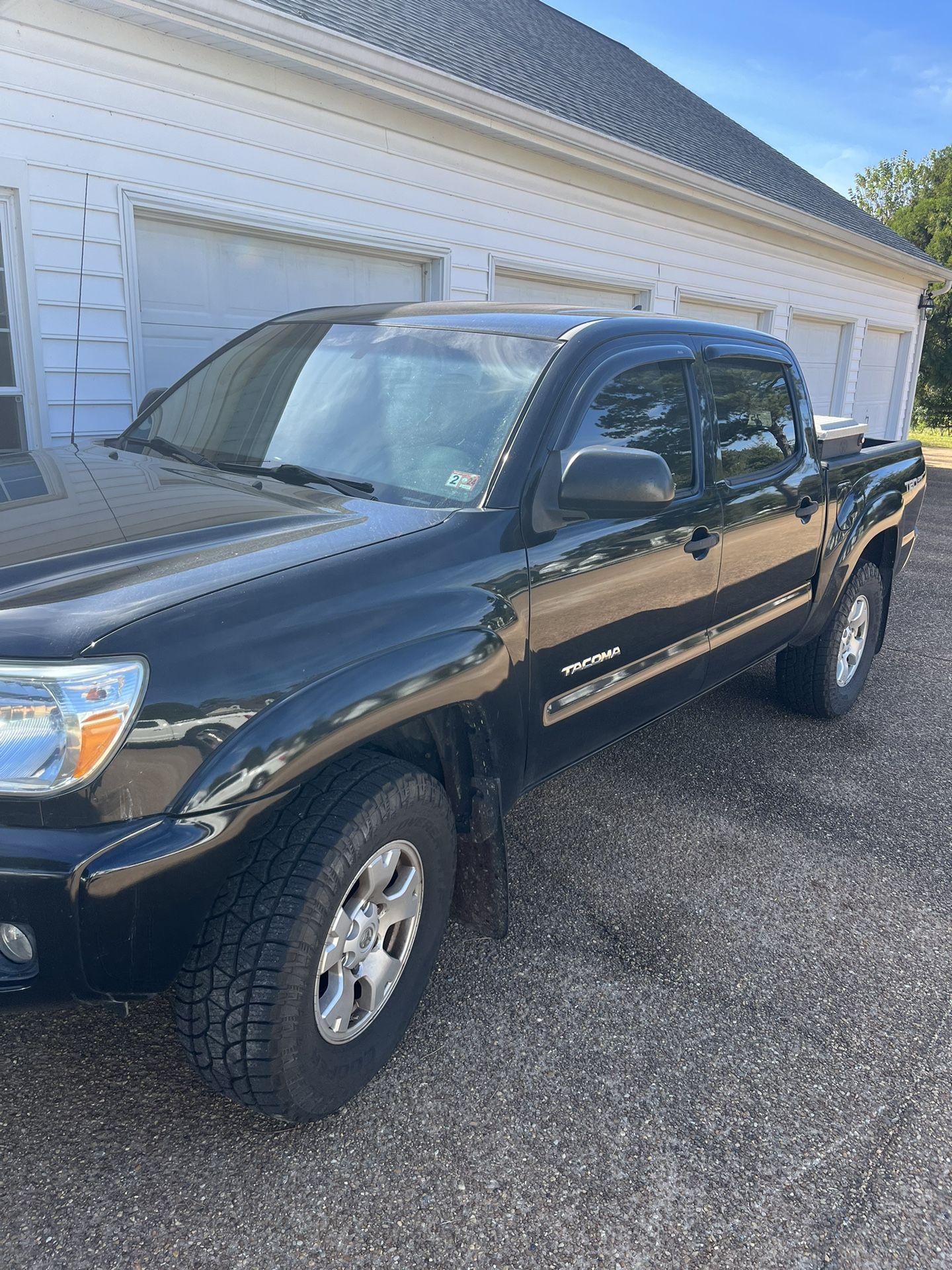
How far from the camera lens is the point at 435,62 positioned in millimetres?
7125

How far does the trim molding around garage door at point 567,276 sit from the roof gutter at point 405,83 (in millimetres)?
881

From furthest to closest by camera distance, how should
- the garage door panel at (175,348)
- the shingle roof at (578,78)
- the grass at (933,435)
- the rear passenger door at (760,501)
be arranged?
the grass at (933,435) → the shingle roof at (578,78) → the garage door panel at (175,348) → the rear passenger door at (760,501)

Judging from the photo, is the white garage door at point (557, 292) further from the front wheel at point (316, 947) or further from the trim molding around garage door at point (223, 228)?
the front wheel at point (316, 947)

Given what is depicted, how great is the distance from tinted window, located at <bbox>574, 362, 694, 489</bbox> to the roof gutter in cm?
390

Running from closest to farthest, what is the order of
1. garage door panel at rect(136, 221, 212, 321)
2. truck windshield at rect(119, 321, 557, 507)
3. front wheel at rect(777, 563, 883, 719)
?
truck windshield at rect(119, 321, 557, 507) < front wheel at rect(777, 563, 883, 719) < garage door panel at rect(136, 221, 212, 321)

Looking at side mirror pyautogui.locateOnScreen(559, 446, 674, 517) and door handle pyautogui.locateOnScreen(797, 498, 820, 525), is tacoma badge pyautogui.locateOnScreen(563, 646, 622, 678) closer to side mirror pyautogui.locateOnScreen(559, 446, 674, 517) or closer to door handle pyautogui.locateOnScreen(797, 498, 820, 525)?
side mirror pyautogui.locateOnScreen(559, 446, 674, 517)

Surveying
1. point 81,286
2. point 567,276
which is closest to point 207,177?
point 81,286

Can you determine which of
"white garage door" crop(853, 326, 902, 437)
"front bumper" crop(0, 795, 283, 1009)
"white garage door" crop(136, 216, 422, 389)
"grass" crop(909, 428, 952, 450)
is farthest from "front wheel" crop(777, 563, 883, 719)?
"grass" crop(909, 428, 952, 450)

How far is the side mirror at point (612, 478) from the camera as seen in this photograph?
247 cm

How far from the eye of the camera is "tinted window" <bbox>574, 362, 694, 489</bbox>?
288 centimetres

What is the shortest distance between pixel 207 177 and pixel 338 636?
4794 millimetres

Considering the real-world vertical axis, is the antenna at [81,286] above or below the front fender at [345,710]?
above

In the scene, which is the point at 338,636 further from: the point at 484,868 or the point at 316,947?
the point at 484,868

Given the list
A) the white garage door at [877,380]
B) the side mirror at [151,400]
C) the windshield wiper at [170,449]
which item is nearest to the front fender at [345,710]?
the windshield wiper at [170,449]
